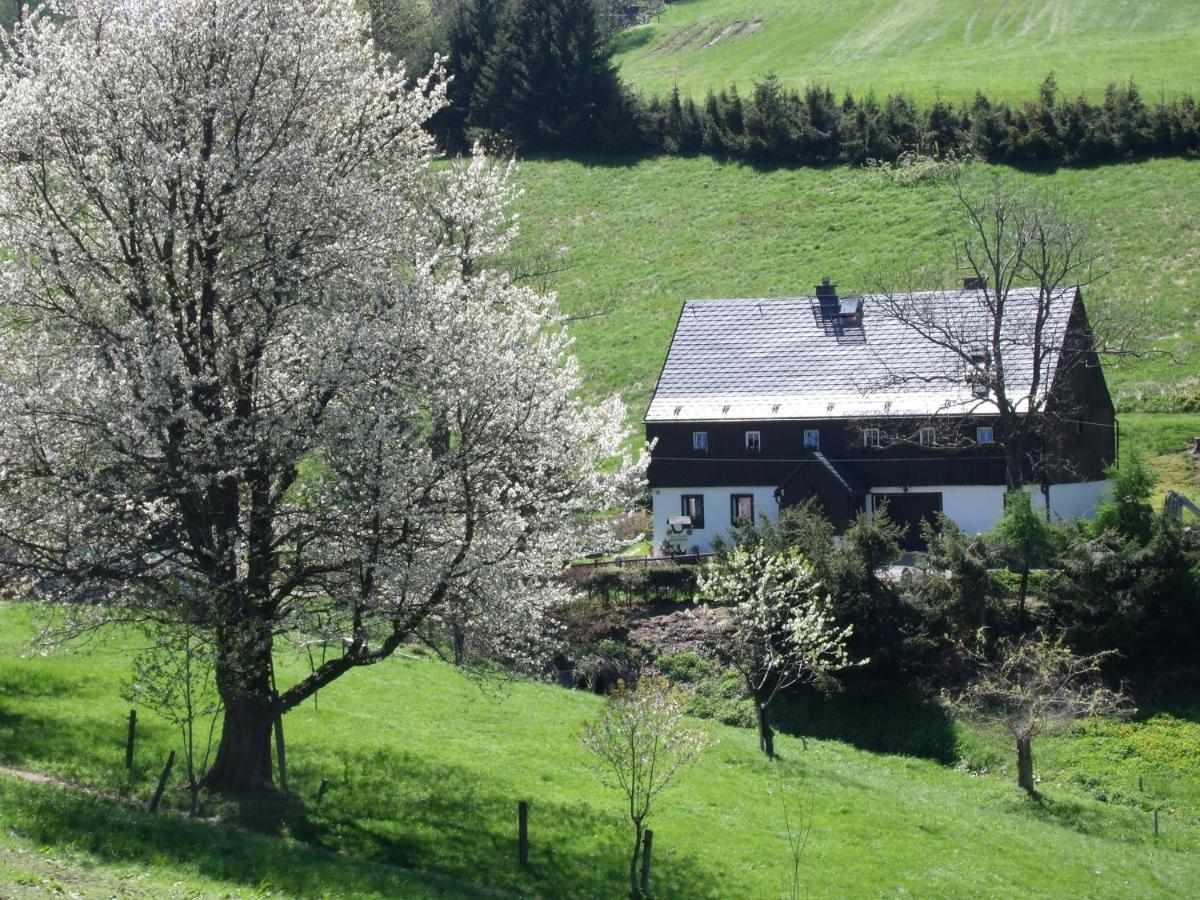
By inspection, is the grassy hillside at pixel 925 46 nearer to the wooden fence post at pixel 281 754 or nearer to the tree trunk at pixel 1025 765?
the tree trunk at pixel 1025 765

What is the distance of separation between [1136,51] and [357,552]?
9301cm

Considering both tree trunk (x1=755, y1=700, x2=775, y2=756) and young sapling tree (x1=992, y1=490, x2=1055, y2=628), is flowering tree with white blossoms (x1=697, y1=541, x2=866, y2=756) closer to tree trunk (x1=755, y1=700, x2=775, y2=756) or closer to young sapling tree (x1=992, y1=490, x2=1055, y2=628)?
tree trunk (x1=755, y1=700, x2=775, y2=756)

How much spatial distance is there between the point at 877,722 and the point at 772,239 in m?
47.2

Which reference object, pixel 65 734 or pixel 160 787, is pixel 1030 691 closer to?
pixel 160 787

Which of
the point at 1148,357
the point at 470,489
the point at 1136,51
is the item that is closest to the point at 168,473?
the point at 470,489

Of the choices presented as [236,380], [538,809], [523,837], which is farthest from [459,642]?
[236,380]

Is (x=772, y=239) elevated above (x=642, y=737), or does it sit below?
above

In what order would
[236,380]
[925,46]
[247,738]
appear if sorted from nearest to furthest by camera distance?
[236,380] → [247,738] → [925,46]

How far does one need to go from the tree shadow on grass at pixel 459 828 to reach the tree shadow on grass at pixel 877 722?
12.8 meters

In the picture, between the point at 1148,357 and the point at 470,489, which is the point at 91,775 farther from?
the point at 1148,357

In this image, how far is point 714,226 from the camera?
8406 centimetres

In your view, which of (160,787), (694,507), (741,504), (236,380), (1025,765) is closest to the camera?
(160,787)

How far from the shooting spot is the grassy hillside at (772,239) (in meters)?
66.4

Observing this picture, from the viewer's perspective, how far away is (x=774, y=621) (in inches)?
1468
